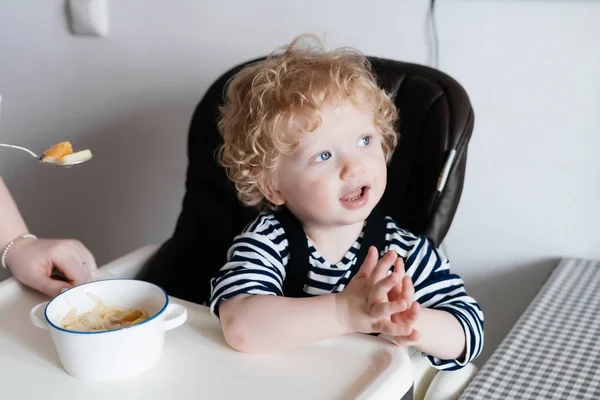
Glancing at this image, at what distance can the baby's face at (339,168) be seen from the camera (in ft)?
3.32

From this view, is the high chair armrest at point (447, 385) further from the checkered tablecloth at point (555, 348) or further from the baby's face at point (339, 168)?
the baby's face at point (339, 168)

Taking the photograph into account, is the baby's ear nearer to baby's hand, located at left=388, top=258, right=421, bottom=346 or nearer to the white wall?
baby's hand, located at left=388, top=258, right=421, bottom=346

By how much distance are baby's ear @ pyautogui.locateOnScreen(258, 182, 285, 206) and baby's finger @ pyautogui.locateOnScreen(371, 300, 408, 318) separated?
30 cm

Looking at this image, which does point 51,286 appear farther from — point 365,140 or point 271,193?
point 365,140

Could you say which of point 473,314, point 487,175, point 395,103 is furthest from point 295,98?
point 487,175

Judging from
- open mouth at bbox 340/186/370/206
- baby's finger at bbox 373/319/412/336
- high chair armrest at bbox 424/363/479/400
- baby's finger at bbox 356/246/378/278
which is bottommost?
high chair armrest at bbox 424/363/479/400

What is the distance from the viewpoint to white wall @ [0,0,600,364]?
4.72 feet

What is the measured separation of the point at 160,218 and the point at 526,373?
1209 mm

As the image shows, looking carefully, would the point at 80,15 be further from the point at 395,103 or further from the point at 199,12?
the point at 395,103

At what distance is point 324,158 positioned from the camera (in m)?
1.03

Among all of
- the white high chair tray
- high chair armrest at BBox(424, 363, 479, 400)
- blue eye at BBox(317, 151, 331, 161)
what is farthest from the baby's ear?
high chair armrest at BBox(424, 363, 479, 400)

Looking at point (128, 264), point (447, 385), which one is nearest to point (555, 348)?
point (447, 385)

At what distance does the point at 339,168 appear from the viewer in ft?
3.32

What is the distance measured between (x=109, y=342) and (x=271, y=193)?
0.37 metres
